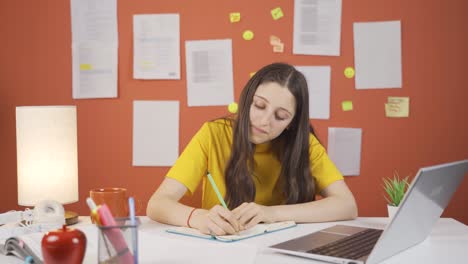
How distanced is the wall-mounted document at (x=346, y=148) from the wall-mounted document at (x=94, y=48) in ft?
3.45

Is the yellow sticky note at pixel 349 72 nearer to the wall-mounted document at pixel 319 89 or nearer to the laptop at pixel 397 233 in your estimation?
the wall-mounted document at pixel 319 89

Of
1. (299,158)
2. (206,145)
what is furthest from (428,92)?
(206,145)

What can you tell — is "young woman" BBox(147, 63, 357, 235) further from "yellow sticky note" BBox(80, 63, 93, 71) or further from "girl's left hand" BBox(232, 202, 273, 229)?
"yellow sticky note" BBox(80, 63, 93, 71)

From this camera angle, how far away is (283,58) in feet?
8.54

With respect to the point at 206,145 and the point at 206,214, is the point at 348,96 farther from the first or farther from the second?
the point at 206,214

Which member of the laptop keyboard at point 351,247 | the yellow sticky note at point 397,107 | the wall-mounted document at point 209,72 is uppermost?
the wall-mounted document at point 209,72

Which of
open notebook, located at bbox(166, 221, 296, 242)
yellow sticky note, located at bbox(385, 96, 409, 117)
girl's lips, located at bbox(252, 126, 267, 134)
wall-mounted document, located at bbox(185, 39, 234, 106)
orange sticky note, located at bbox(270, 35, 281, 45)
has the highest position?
Answer: orange sticky note, located at bbox(270, 35, 281, 45)

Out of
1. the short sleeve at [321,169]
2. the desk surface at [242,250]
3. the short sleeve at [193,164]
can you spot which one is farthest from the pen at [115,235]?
the short sleeve at [321,169]

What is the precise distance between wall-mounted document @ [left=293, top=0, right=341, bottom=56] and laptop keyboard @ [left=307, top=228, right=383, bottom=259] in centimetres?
140

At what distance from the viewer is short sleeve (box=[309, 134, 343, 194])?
1.81m

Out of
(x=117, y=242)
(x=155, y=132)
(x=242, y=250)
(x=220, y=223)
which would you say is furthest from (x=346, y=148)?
(x=117, y=242)

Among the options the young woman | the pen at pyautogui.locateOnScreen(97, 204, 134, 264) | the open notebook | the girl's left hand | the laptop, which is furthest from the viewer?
the young woman

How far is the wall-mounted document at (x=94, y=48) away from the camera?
2631 millimetres

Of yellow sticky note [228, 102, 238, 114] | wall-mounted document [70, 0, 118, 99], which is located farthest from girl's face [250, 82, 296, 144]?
wall-mounted document [70, 0, 118, 99]
